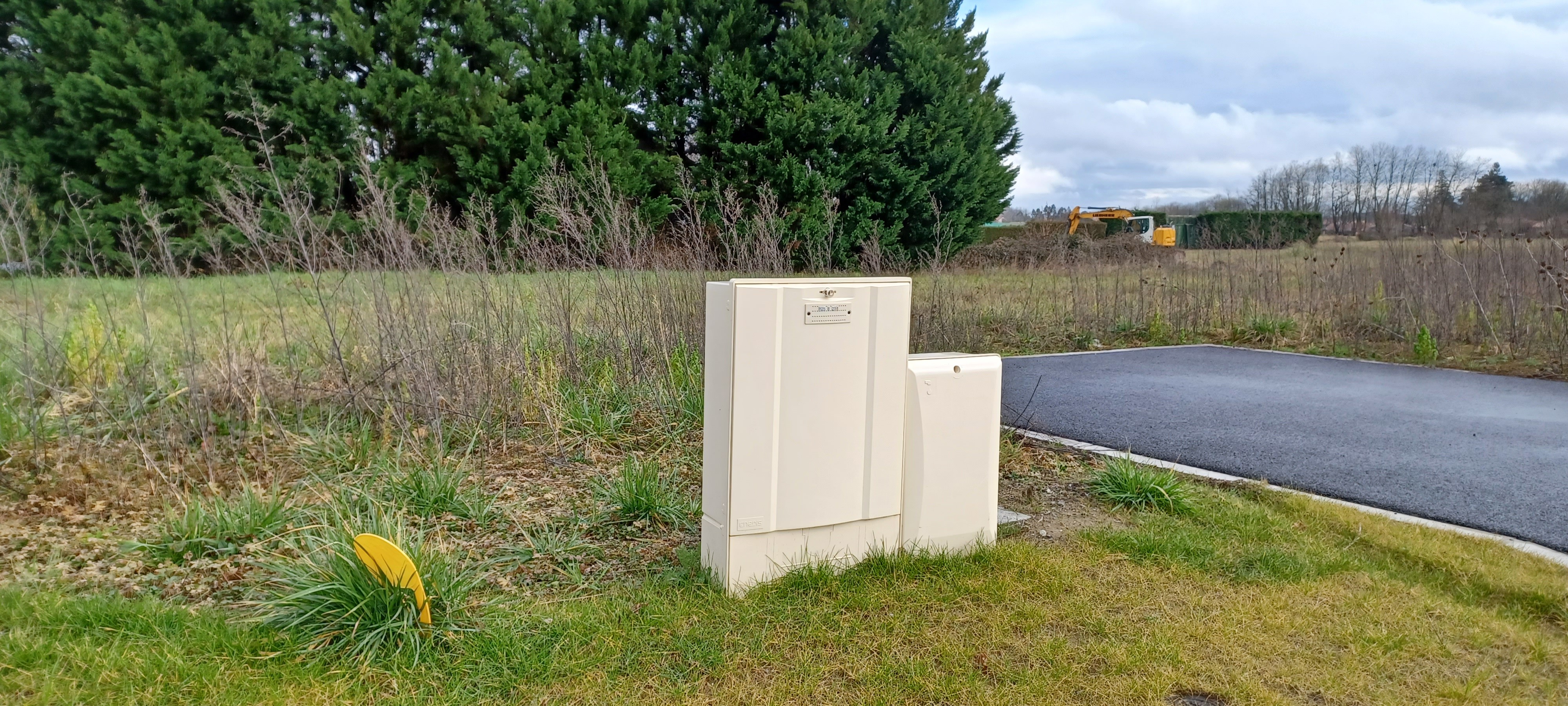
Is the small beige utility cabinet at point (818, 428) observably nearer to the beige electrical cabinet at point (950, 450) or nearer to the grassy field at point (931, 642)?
the beige electrical cabinet at point (950, 450)

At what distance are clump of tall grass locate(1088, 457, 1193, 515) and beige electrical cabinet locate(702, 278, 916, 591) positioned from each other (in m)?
1.58

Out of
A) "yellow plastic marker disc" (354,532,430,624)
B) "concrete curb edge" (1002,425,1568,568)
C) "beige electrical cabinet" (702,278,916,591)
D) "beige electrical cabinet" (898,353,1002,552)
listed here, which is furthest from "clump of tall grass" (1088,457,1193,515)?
"yellow plastic marker disc" (354,532,430,624)

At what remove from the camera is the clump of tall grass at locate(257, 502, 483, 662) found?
2.70 m

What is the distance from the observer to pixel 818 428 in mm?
3123

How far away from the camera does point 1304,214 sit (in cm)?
2750

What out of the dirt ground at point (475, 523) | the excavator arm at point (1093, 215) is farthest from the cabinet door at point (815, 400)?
the excavator arm at point (1093, 215)

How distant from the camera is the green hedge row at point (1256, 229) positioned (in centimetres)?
1318

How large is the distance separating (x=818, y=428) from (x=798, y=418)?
3.3 inches

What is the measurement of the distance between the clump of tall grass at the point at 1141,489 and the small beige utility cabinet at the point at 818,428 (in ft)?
4.27

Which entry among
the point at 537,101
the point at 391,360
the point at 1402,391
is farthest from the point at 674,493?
the point at 537,101

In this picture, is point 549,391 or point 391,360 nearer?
point 391,360

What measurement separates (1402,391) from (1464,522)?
440cm

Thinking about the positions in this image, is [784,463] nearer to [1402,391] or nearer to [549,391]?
[549,391]

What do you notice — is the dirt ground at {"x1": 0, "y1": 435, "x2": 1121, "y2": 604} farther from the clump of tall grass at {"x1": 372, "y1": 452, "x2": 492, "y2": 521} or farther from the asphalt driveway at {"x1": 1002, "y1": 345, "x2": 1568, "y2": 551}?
the asphalt driveway at {"x1": 1002, "y1": 345, "x2": 1568, "y2": 551}
